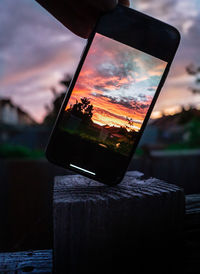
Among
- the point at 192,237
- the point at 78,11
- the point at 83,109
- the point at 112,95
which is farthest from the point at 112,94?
the point at 192,237

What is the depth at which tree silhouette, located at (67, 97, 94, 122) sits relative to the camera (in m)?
0.88

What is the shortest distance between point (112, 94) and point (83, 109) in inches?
5.0

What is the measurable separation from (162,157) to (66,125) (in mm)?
5906

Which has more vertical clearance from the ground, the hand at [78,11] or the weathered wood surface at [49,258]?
the hand at [78,11]

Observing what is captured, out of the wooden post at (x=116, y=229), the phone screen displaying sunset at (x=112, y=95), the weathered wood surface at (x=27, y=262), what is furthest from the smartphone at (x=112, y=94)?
the weathered wood surface at (x=27, y=262)

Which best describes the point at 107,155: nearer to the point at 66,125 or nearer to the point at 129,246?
the point at 66,125

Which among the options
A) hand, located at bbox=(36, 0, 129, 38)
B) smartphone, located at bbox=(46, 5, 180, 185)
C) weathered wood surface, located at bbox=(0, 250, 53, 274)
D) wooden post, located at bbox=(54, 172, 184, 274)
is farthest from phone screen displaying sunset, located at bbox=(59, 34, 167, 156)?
weathered wood surface, located at bbox=(0, 250, 53, 274)

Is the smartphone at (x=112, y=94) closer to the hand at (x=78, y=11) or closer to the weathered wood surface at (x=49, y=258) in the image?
the hand at (x=78, y=11)

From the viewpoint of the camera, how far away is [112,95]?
2.86 feet

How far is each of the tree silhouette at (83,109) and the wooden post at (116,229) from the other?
31 cm

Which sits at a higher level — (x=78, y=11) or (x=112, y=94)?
(x=78, y=11)

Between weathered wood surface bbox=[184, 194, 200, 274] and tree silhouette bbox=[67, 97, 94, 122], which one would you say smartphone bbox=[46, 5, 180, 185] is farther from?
weathered wood surface bbox=[184, 194, 200, 274]

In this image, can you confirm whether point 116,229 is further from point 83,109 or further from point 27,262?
point 83,109

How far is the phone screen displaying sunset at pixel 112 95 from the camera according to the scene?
0.85 metres
